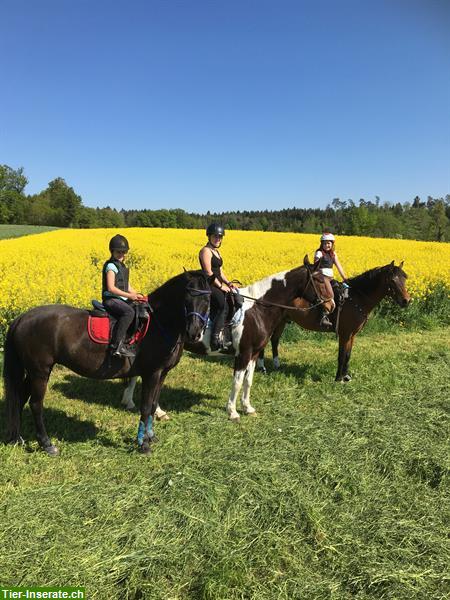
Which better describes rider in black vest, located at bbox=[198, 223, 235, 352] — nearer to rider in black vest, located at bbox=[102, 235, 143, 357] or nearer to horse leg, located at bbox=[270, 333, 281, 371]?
rider in black vest, located at bbox=[102, 235, 143, 357]

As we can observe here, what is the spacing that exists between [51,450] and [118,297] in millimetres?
2005

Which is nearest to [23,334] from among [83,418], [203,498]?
[83,418]

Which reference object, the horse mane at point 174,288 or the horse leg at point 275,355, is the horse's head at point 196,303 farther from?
the horse leg at point 275,355

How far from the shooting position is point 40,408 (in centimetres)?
448

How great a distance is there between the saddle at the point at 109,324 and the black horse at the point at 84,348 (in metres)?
0.07

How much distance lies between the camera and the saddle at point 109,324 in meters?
4.39

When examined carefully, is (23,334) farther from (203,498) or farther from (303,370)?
(303,370)

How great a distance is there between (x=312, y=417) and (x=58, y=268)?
32.9ft

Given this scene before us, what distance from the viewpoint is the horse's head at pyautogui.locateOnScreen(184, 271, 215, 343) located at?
4061mm

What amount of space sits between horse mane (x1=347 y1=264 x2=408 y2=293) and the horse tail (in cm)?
596

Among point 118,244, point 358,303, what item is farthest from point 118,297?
point 358,303

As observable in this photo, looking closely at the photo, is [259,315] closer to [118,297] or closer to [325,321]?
[325,321]

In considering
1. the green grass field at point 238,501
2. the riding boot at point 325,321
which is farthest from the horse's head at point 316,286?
the green grass field at point 238,501

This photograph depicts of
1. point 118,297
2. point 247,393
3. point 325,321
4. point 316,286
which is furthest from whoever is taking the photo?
point 325,321
